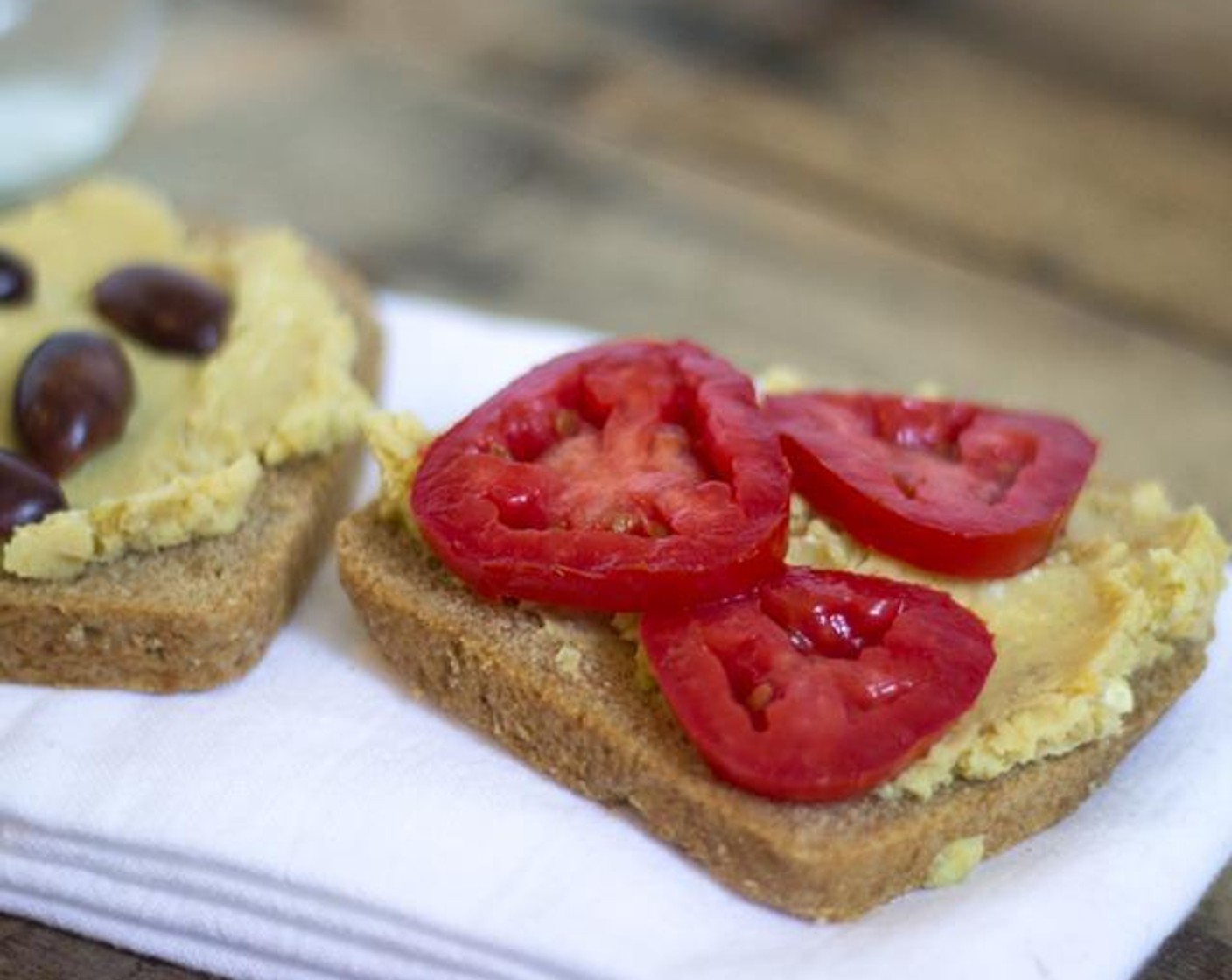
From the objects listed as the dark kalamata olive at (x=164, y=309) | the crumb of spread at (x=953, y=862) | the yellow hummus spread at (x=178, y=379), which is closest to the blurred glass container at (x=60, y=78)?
the yellow hummus spread at (x=178, y=379)

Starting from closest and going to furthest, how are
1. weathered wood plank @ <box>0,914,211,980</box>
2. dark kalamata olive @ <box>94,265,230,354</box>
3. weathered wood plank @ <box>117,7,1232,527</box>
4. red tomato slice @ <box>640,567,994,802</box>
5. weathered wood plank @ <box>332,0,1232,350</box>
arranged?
red tomato slice @ <box>640,567,994,802</box> → weathered wood plank @ <box>0,914,211,980</box> → dark kalamata olive @ <box>94,265,230,354</box> → weathered wood plank @ <box>117,7,1232,527</box> → weathered wood plank @ <box>332,0,1232,350</box>

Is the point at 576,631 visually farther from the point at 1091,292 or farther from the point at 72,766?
the point at 1091,292

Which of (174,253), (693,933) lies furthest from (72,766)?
(174,253)

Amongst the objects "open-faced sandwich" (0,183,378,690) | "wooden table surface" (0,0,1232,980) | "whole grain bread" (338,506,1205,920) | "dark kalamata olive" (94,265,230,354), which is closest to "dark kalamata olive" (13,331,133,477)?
"open-faced sandwich" (0,183,378,690)

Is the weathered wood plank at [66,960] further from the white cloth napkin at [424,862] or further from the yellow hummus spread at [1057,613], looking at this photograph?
the yellow hummus spread at [1057,613]

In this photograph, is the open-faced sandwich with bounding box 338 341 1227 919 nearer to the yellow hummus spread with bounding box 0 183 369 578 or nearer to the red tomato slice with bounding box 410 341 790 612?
the red tomato slice with bounding box 410 341 790 612

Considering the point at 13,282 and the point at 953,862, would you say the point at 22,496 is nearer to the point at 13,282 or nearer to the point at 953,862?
the point at 13,282

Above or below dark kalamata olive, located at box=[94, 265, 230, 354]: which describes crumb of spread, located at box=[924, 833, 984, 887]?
above
